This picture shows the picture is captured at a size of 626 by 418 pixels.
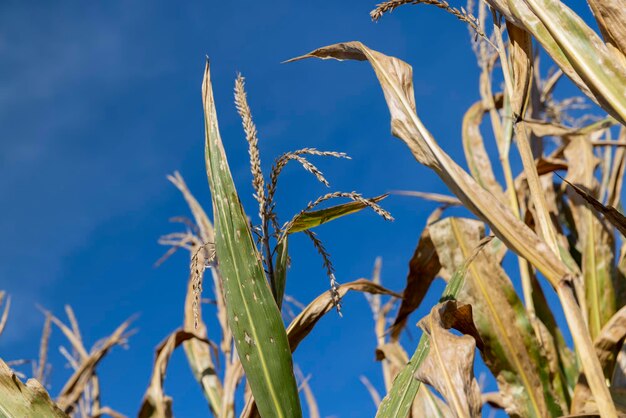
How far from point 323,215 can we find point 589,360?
570 millimetres

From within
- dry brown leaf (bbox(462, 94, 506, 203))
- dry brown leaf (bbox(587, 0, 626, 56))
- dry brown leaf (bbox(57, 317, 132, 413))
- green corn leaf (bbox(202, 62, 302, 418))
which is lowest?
dry brown leaf (bbox(57, 317, 132, 413))

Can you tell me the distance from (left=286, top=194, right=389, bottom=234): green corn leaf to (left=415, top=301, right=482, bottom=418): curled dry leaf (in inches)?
11.0

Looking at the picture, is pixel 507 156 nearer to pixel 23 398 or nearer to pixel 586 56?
pixel 586 56

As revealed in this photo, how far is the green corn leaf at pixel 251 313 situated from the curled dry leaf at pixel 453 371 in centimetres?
19

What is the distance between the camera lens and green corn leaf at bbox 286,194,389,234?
108cm

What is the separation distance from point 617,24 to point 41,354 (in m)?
2.18

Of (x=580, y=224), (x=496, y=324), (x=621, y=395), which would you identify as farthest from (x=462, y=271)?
(x=580, y=224)

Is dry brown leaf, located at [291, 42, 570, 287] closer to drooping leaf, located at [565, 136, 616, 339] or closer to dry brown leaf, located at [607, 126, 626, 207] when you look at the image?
drooping leaf, located at [565, 136, 616, 339]

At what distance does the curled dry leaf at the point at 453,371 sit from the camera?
2.56 feet

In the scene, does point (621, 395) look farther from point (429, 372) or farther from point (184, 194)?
point (184, 194)

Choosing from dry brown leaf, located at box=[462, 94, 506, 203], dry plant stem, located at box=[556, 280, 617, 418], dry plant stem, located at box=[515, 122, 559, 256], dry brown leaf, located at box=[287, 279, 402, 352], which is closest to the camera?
dry plant stem, located at box=[556, 280, 617, 418]

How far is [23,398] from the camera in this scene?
986 millimetres

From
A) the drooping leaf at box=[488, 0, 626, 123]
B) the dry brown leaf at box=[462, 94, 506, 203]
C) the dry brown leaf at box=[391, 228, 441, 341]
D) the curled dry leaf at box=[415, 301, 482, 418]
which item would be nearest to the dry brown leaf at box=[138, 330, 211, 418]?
the dry brown leaf at box=[391, 228, 441, 341]

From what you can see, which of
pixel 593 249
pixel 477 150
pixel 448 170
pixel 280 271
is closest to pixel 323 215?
pixel 280 271
